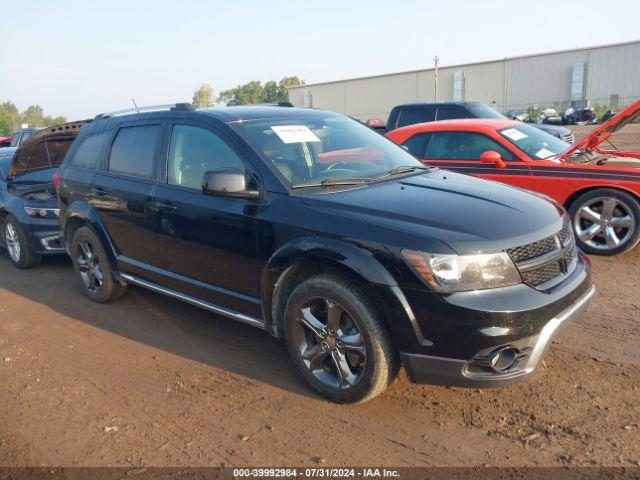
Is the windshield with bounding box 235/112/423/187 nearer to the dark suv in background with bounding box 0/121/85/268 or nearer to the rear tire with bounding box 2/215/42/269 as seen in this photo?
the dark suv in background with bounding box 0/121/85/268

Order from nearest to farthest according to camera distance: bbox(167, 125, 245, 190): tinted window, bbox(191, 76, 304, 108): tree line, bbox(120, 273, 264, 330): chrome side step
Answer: bbox(120, 273, 264, 330): chrome side step < bbox(167, 125, 245, 190): tinted window < bbox(191, 76, 304, 108): tree line

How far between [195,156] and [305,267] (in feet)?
4.66

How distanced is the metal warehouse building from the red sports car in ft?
159

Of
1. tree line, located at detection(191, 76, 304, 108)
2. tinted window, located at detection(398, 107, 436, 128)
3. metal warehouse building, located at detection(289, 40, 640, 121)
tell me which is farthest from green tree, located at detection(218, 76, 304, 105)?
tinted window, located at detection(398, 107, 436, 128)

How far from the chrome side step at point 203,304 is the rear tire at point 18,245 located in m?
2.58

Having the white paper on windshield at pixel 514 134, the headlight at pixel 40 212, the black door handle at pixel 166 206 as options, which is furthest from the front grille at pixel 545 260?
the headlight at pixel 40 212

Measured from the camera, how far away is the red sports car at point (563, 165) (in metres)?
6.12

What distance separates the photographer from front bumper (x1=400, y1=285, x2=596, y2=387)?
300cm

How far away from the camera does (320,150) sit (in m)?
4.20

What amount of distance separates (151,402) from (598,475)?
262 centimetres

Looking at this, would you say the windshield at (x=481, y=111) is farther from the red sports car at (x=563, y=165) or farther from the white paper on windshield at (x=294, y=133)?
the white paper on windshield at (x=294, y=133)

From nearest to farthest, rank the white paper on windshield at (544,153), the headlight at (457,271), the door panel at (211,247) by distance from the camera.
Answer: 1. the headlight at (457,271)
2. the door panel at (211,247)
3. the white paper on windshield at (544,153)

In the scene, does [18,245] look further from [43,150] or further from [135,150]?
[135,150]

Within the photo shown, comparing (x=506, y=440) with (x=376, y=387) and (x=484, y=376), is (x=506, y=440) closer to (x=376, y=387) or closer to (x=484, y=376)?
(x=484, y=376)
